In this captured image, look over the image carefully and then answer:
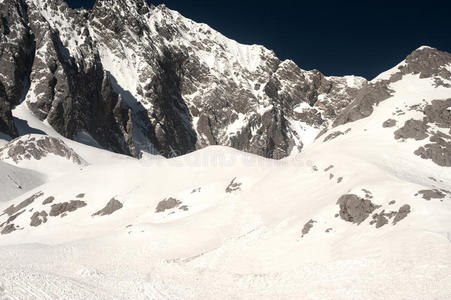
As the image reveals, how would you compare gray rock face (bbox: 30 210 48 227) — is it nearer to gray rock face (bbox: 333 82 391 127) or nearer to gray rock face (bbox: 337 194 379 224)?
gray rock face (bbox: 337 194 379 224)

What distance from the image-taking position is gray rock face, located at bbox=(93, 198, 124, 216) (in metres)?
55.2

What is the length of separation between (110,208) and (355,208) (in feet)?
109

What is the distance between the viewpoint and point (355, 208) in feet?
108

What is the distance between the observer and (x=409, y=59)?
74375mm

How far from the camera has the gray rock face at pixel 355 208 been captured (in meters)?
32.2

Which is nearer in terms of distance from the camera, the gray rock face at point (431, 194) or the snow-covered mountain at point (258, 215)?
the snow-covered mountain at point (258, 215)

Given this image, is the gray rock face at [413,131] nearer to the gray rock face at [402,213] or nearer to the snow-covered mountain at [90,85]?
the gray rock face at [402,213]

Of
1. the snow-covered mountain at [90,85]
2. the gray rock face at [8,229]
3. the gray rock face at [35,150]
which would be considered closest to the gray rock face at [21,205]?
the gray rock face at [8,229]

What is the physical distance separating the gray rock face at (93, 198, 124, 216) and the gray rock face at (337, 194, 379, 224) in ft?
102

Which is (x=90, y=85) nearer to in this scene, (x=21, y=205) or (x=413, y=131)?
(x=21, y=205)

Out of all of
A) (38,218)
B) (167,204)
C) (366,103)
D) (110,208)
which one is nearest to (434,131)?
(366,103)

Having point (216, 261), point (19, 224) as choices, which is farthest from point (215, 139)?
point (216, 261)

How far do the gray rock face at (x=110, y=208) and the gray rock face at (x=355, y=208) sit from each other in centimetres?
3108

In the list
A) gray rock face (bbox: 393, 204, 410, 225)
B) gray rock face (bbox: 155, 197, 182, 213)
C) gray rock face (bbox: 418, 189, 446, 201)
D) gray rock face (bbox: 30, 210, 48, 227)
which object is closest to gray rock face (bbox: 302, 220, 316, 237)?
gray rock face (bbox: 393, 204, 410, 225)
